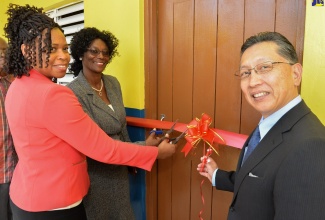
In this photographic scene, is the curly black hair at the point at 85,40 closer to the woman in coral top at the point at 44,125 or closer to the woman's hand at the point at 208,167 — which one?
the woman in coral top at the point at 44,125

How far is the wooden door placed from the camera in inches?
69.2

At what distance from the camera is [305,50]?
139 cm

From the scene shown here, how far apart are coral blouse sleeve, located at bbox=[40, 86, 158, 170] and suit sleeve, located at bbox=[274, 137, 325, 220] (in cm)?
92

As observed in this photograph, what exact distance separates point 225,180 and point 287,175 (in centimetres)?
65

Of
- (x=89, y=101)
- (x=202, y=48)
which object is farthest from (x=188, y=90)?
(x=89, y=101)

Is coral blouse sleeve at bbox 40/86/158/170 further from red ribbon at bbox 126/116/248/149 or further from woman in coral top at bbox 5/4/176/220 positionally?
red ribbon at bbox 126/116/248/149

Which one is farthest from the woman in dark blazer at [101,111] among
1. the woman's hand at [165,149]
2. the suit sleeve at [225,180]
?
the suit sleeve at [225,180]

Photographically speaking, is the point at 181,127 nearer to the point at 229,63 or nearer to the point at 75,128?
the point at 229,63

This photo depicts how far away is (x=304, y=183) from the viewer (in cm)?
74

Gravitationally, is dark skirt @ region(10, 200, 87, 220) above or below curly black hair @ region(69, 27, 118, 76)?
below

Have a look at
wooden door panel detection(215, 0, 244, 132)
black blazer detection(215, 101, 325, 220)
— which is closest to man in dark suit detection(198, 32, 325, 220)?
black blazer detection(215, 101, 325, 220)

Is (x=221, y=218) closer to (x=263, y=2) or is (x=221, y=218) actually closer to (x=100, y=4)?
(x=263, y=2)

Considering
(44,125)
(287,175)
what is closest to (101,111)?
(44,125)

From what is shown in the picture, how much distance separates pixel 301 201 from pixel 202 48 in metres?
1.49
